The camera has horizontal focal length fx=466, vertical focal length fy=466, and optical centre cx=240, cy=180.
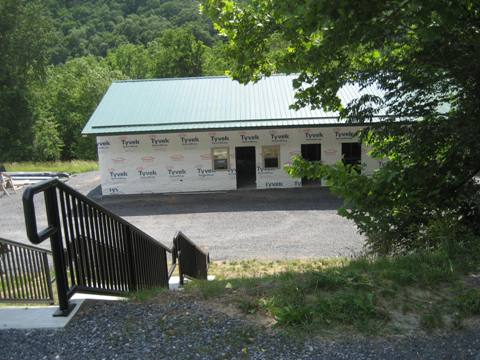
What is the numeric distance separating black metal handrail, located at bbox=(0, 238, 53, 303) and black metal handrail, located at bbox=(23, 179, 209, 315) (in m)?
2.19

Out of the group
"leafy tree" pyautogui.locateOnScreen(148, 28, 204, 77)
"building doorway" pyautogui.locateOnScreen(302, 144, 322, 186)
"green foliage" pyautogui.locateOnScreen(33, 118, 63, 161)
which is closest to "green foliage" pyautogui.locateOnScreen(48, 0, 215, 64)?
"leafy tree" pyautogui.locateOnScreen(148, 28, 204, 77)

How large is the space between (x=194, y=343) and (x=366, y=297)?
1.55 m

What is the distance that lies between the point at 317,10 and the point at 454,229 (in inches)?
154

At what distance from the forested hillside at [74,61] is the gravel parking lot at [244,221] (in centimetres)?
922

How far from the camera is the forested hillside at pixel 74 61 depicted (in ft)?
129

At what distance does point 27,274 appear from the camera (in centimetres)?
742

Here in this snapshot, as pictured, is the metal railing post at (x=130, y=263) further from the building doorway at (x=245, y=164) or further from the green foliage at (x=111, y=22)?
the green foliage at (x=111, y=22)

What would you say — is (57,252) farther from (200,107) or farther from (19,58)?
(19,58)

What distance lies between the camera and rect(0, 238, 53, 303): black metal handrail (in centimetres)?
715

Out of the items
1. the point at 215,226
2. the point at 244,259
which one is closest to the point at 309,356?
the point at 244,259

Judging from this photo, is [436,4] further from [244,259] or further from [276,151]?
[276,151]

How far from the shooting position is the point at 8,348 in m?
3.63

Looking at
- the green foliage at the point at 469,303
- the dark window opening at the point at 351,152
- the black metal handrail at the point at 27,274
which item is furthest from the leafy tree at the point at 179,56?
the green foliage at the point at 469,303

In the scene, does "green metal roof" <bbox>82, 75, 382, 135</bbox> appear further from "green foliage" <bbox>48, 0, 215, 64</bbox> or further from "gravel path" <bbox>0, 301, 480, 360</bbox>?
"green foliage" <bbox>48, 0, 215, 64</bbox>
